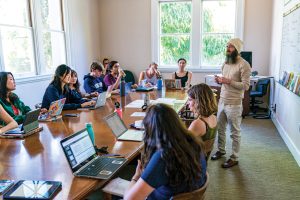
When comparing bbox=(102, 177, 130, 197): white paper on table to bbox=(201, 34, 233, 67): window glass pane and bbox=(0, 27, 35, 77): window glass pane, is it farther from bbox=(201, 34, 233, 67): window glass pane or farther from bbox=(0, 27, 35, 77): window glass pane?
bbox=(201, 34, 233, 67): window glass pane

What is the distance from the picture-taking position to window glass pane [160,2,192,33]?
6.36m

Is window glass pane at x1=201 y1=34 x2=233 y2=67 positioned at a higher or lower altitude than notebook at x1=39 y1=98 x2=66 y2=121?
higher

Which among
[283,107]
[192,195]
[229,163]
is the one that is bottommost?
[229,163]

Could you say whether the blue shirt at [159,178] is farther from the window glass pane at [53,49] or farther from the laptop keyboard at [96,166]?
the window glass pane at [53,49]

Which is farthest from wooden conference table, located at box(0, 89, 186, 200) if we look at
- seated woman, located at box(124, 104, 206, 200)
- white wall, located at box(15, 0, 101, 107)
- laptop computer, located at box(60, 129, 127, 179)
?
white wall, located at box(15, 0, 101, 107)

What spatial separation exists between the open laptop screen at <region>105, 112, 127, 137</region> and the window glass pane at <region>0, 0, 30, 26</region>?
2954 millimetres

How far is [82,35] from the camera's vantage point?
6109 mm

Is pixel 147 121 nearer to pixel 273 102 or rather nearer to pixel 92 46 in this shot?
pixel 273 102

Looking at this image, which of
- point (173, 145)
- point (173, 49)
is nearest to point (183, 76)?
point (173, 49)

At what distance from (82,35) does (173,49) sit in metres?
2.07

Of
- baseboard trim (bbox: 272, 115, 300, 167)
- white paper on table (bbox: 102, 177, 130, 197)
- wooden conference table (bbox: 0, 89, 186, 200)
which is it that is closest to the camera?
wooden conference table (bbox: 0, 89, 186, 200)

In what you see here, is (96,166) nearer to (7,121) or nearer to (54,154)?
(54,154)

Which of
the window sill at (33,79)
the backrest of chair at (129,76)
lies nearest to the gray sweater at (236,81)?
the window sill at (33,79)

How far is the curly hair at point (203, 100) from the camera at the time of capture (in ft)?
7.20
